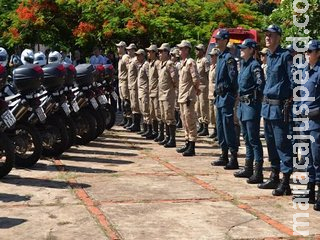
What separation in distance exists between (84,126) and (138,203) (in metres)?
4.22

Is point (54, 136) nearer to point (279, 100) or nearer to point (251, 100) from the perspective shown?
point (251, 100)

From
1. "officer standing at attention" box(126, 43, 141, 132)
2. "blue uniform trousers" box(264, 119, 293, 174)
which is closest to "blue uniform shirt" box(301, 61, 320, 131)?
"blue uniform trousers" box(264, 119, 293, 174)

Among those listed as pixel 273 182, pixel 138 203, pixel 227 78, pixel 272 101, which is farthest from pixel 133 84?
pixel 138 203

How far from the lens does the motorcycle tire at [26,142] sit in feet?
25.6

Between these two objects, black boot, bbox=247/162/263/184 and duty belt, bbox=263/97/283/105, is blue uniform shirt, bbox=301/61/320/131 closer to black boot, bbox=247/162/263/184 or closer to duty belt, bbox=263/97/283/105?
duty belt, bbox=263/97/283/105

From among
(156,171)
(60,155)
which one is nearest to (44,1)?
(60,155)

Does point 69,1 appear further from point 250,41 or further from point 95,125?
point 250,41

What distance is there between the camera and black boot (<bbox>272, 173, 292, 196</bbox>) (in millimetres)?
6656

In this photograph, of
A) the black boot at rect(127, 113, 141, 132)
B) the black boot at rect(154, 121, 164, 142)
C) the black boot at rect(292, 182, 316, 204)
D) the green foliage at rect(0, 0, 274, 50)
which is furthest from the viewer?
the green foliage at rect(0, 0, 274, 50)

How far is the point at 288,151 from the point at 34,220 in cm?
293

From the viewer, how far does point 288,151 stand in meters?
6.62

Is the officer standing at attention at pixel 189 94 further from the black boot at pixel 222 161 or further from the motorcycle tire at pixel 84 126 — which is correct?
the motorcycle tire at pixel 84 126

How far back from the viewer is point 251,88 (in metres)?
7.25

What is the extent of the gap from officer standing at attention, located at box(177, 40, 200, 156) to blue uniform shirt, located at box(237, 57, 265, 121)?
2.02 metres
